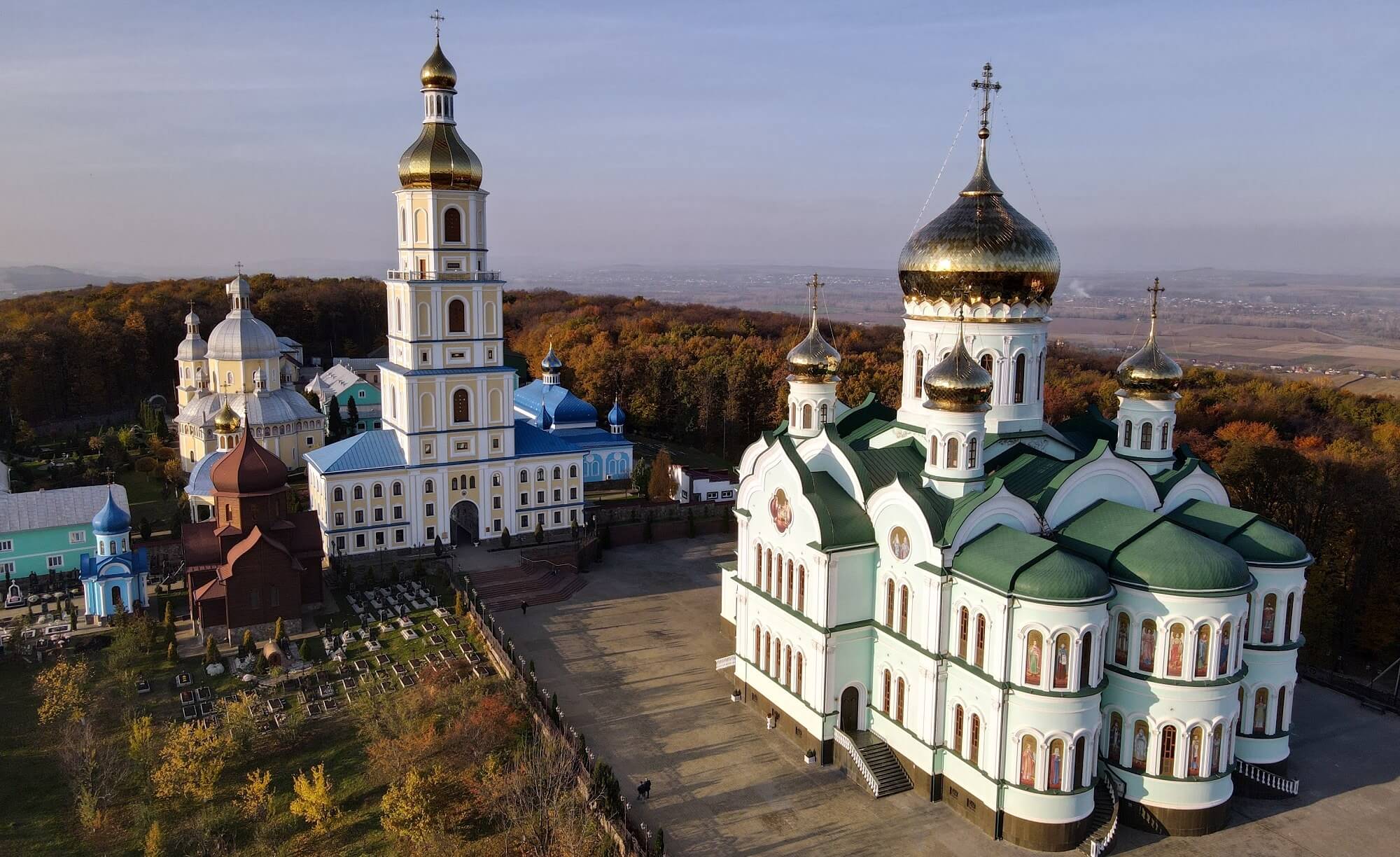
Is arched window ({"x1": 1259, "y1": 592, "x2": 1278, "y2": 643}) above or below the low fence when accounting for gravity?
above

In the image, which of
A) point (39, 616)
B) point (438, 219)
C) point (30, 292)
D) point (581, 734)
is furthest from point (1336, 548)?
point (30, 292)

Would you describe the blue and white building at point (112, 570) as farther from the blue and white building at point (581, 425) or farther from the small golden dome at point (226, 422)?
the blue and white building at point (581, 425)

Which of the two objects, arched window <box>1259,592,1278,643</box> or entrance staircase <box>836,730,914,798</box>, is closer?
arched window <box>1259,592,1278,643</box>

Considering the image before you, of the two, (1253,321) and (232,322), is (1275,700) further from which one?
(1253,321)

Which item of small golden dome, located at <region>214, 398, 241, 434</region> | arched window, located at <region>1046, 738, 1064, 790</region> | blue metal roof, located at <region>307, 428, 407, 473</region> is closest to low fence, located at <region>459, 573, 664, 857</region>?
blue metal roof, located at <region>307, 428, 407, 473</region>

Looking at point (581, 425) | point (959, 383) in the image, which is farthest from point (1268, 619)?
point (581, 425)

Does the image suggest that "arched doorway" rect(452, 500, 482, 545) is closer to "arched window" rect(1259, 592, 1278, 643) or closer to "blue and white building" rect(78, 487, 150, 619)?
"blue and white building" rect(78, 487, 150, 619)

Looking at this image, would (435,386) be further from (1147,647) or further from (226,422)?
(1147,647)
